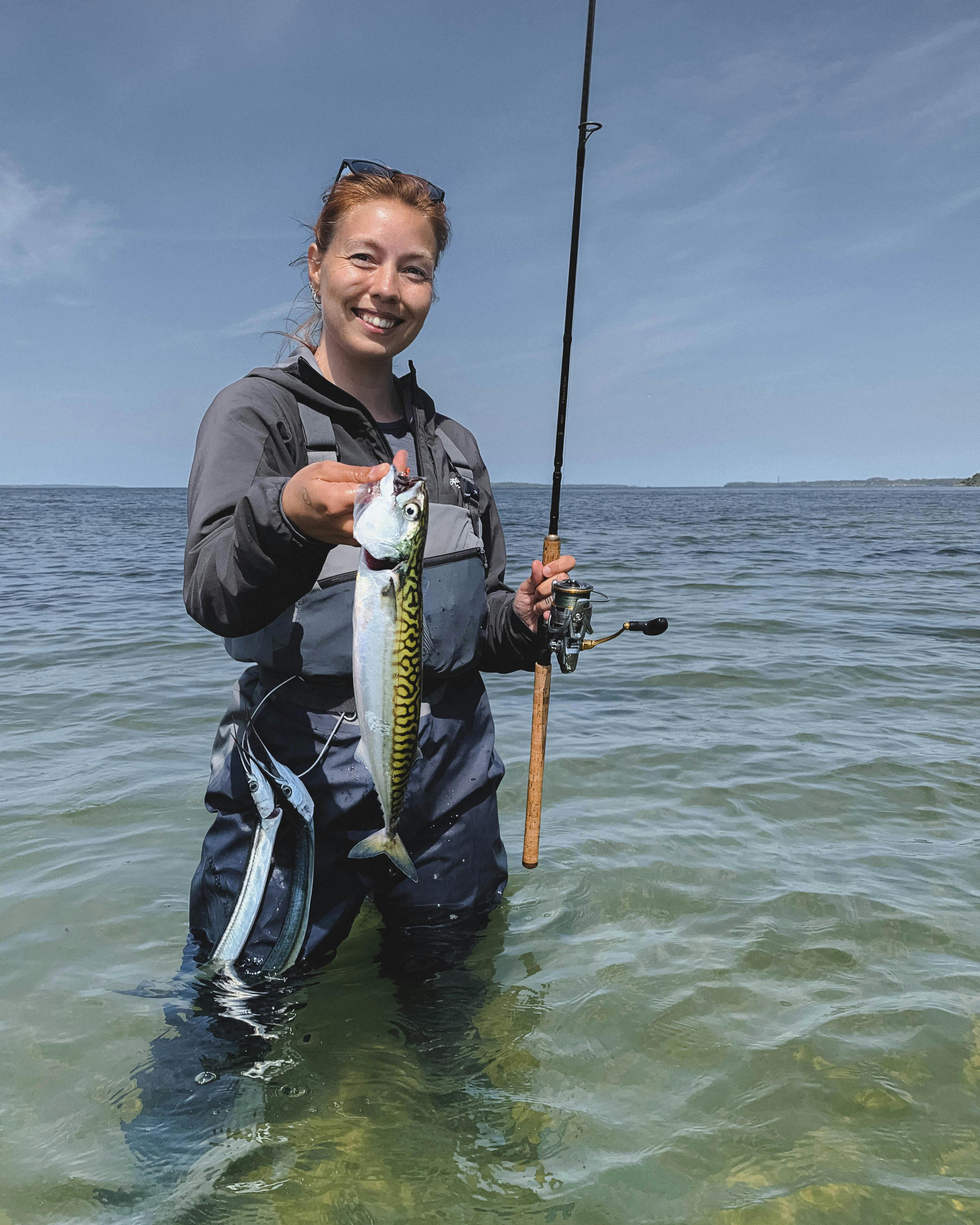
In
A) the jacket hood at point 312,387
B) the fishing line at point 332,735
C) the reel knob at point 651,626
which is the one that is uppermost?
the jacket hood at point 312,387

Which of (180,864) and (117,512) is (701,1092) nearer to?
(180,864)

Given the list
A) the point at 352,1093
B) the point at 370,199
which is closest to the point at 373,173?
the point at 370,199

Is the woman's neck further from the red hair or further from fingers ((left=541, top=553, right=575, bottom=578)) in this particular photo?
fingers ((left=541, top=553, right=575, bottom=578))

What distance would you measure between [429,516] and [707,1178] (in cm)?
233

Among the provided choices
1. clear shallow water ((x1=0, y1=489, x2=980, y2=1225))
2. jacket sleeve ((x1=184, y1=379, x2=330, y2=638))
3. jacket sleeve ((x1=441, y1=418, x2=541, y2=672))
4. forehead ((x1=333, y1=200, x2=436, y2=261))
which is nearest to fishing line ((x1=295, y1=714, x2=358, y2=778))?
jacket sleeve ((x1=184, y1=379, x2=330, y2=638))

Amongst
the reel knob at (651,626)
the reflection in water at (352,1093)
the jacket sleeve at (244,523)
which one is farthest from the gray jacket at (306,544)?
the reflection in water at (352,1093)

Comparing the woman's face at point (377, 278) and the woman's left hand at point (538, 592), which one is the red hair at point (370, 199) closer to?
the woman's face at point (377, 278)

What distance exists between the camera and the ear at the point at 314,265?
11.0ft

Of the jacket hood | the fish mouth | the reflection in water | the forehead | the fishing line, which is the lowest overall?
the reflection in water

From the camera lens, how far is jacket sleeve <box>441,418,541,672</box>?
3.45 meters

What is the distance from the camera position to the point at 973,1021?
3.62m

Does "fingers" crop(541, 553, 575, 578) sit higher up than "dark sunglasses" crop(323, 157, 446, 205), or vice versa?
"dark sunglasses" crop(323, 157, 446, 205)

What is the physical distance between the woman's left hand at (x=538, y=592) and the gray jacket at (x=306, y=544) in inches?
1.6

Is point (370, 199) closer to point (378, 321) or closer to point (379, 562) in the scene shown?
point (378, 321)
